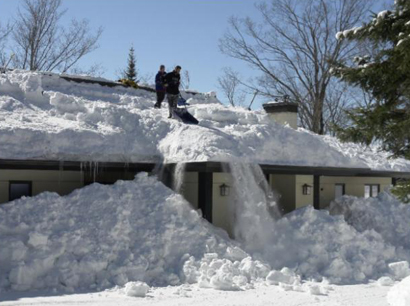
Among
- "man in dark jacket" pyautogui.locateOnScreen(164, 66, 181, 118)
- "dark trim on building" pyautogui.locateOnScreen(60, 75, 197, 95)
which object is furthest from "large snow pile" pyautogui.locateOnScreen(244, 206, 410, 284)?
"dark trim on building" pyautogui.locateOnScreen(60, 75, 197, 95)

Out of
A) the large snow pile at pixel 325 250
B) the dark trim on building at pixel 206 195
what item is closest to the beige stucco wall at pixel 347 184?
the large snow pile at pixel 325 250

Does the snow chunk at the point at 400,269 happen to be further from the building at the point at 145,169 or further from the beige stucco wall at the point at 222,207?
the beige stucco wall at the point at 222,207

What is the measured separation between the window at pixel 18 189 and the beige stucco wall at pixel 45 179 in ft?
0.32

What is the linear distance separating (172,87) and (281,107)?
14.9 feet

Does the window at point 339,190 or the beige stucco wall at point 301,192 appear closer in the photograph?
the beige stucco wall at point 301,192

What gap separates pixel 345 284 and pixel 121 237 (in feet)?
15.8

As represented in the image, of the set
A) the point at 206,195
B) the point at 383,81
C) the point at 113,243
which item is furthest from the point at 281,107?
the point at 113,243

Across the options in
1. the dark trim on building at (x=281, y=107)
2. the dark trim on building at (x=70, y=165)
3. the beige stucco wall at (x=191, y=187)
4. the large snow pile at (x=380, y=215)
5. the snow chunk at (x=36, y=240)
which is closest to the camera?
the snow chunk at (x=36, y=240)

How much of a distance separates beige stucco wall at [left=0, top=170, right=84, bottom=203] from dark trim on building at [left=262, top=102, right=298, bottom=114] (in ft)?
25.0

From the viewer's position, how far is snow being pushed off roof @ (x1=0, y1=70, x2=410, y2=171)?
1212 cm

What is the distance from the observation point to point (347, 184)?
57.5 ft

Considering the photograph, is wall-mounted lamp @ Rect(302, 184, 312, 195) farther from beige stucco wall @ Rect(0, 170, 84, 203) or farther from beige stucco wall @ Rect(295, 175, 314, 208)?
beige stucco wall @ Rect(0, 170, 84, 203)

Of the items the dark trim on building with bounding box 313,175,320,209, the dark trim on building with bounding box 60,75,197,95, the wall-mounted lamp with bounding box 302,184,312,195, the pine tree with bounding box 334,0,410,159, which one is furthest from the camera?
the dark trim on building with bounding box 60,75,197,95

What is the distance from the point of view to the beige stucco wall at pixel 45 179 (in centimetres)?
1177
